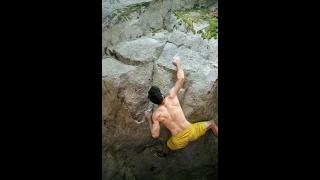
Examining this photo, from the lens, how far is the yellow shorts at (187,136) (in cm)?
400

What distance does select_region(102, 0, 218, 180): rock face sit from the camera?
4.04 m

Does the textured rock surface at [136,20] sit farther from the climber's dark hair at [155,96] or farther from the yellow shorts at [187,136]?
the yellow shorts at [187,136]

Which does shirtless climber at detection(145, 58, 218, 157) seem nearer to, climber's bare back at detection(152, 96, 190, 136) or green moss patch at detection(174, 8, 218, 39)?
climber's bare back at detection(152, 96, 190, 136)

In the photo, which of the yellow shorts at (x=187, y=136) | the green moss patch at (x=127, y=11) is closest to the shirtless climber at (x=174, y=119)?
the yellow shorts at (x=187, y=136)

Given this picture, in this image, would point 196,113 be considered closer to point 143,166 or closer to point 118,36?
point 143,166

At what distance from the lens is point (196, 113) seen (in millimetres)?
4125

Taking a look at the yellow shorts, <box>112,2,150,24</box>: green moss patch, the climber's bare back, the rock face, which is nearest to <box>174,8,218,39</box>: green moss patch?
the rock face

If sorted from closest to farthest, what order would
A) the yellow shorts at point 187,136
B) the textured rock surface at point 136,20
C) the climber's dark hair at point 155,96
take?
the climber's dark hair at point 155,96 < the yellow shorts at point 187,136 < the textured rock surface at point 136,20

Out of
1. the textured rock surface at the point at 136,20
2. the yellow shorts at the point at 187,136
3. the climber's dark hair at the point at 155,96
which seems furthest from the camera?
the textured rock surface at the point at 136,20

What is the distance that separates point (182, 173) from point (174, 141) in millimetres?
533

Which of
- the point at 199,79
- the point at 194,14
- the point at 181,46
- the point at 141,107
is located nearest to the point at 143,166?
the point at 141,107

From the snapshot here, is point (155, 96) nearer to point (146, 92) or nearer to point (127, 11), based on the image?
point (146, 92)

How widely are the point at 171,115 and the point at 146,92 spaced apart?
43cm

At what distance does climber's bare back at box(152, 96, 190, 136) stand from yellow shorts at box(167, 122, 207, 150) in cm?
5
